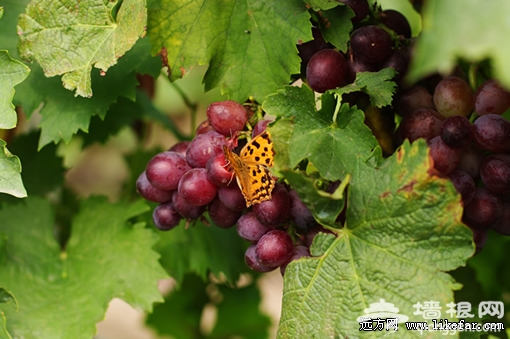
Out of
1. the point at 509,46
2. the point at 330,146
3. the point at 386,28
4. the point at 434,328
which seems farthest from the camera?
the point at 386,28

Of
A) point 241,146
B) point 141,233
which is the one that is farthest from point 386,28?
point 141,233

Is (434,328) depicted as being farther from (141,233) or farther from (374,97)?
A: (141,233)

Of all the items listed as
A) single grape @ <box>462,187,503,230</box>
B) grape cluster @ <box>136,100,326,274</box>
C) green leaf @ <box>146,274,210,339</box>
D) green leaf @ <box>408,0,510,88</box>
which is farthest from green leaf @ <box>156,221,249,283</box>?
green leaf @ <box>408,0,510,88</box>

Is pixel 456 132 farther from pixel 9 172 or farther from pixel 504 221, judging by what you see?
pixel 9 172

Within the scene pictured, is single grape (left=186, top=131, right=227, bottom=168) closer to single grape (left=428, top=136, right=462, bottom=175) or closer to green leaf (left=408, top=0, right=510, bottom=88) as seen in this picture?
single grape (left=428, top=136, right=462, bottom=175)

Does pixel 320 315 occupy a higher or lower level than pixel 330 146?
lower
